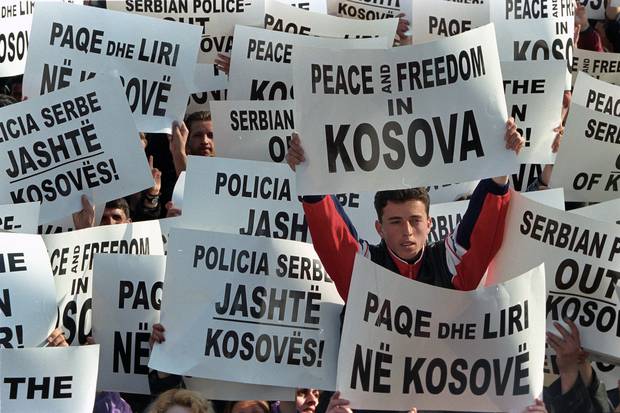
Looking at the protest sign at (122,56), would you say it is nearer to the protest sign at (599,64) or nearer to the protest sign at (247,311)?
the protest sign at (247,311)

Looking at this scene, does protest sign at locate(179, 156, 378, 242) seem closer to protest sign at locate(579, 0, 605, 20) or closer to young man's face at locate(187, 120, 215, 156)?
young man's face at locate(187, 120, 215, 156)

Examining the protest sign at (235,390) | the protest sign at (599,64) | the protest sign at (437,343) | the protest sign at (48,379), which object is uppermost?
the protest sign at (599,64)

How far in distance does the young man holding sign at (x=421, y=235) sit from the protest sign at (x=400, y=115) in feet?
0.26

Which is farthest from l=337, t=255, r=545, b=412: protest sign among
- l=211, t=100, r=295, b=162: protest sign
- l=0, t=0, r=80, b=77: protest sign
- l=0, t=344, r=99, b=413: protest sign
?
l=0, t=0, r=80, b=77: protest sign

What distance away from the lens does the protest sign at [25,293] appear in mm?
6988

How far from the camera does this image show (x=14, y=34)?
31.5 feet

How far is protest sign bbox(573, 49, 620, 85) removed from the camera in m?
9.64

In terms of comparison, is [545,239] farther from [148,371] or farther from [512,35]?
[512,35]

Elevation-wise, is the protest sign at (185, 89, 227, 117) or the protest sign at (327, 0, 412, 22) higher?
the protest sign at (327, 0, 412, 22)

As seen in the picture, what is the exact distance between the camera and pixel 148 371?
733 cm

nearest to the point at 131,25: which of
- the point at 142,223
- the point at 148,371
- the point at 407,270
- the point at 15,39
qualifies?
the point at 15,39

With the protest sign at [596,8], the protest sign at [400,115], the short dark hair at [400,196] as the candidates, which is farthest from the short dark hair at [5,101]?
the protest sign at [596,8]

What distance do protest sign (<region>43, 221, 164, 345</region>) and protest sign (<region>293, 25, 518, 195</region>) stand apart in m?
1.42

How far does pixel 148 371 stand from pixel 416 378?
1803 mm
